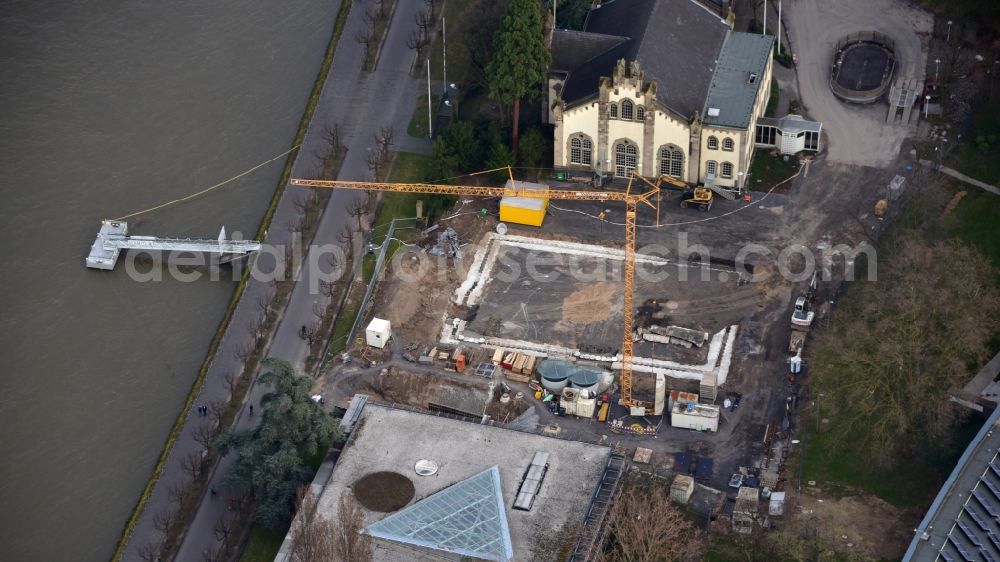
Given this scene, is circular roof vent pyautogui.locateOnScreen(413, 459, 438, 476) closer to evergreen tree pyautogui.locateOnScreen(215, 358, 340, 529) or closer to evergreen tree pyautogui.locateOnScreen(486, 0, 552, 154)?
evergreen tree pyautogui.locateOnScreen(215, 358, 340, 529)

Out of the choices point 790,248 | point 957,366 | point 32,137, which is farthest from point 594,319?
point 32,137

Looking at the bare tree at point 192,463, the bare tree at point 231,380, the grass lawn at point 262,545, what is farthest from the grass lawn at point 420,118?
the grass lawn at point 262,545

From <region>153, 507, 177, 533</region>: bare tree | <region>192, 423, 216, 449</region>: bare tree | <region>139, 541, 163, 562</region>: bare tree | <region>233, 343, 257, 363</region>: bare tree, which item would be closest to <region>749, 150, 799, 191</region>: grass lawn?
<region>233, 343, 257, 363</region>: bare tree

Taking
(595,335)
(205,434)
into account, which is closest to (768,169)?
(595,335)

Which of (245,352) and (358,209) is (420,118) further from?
(245,352)

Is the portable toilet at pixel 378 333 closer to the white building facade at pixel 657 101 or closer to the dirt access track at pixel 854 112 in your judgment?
→ the white building facade at pixel 657 101

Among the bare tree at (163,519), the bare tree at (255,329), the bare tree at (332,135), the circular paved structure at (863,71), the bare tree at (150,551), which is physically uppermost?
the circular paved structure at (863,71)

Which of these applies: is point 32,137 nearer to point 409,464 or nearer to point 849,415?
point 409,464
